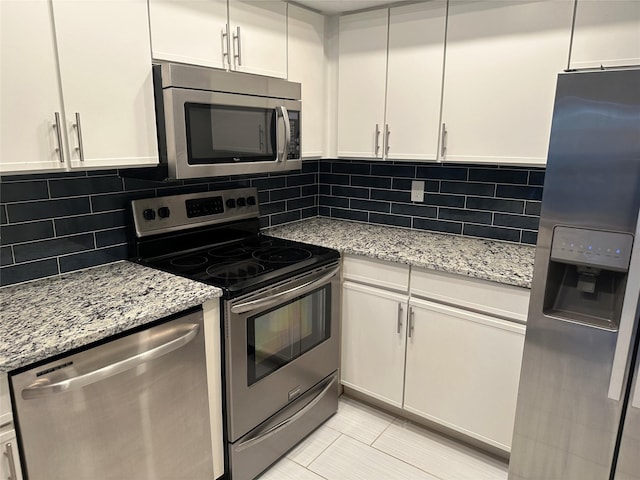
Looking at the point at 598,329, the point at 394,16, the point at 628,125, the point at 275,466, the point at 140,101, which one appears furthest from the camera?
the point at 394,16

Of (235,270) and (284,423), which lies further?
(284,423)

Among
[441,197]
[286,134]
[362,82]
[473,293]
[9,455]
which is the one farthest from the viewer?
[441,197]

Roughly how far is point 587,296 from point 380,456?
1199mm

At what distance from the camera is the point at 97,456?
1385 millimetres

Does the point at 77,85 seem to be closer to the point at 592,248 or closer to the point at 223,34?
the point at 223,34

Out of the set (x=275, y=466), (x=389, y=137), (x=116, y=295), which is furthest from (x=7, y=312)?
(x=389, y=137)

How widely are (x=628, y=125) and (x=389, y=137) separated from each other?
3.78ft

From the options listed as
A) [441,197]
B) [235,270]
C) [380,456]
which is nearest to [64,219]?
[235,270]

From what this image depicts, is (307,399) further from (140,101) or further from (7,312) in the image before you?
(140,101)

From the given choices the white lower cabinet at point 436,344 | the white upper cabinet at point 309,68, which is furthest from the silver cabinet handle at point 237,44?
the white lower cabinet at point 436,344

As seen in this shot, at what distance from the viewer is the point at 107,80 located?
1540 mm

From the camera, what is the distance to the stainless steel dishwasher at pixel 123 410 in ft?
4.09

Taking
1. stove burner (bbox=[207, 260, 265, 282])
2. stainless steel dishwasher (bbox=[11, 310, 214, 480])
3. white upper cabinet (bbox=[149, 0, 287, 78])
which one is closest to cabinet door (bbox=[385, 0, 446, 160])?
white upper cabinet (bbox=[149, 0, 287, 78])

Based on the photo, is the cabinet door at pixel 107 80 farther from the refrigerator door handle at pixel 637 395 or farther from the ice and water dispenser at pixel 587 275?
the refrigerator door handle at pixel 637 395
